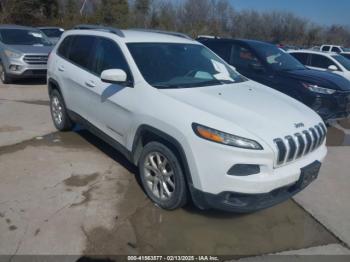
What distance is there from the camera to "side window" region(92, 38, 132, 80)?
4201mm

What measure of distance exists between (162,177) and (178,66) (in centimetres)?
142

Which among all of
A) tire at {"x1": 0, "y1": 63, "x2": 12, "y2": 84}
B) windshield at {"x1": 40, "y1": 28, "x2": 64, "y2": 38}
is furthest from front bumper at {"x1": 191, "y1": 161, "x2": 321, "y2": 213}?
windshield at {"x1": 40, "y1": 28, "x2": 64, "y2": 38}

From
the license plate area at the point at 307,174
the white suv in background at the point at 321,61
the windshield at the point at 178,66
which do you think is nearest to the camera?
the license plate area at the point at 307,174

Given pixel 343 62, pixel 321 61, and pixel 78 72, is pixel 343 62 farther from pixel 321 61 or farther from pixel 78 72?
pixel 78 72

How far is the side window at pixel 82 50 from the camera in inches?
194

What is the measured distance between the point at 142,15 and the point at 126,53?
4004 cm

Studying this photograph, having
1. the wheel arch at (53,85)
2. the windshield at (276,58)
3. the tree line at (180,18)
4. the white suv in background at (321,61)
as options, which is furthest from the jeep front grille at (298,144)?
the tree line at (180,18)

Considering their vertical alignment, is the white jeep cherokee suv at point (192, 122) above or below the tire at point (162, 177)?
above

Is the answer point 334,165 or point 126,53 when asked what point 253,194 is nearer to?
point 126,53

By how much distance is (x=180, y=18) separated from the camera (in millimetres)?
44094

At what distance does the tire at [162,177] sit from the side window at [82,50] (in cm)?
178

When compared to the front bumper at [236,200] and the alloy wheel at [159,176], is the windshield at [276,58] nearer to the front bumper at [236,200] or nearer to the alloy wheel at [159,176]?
the alloy wheel at [159,176]

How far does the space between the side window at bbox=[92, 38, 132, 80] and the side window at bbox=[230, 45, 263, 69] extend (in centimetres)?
357

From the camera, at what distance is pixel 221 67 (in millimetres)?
4770
